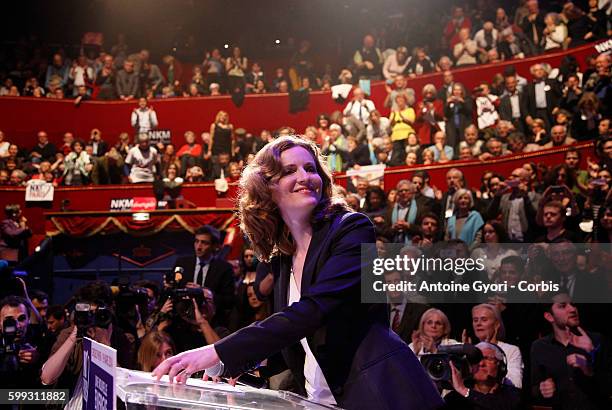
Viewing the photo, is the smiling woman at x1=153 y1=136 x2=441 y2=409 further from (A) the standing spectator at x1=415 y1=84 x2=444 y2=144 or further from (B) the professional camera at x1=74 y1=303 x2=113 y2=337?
(A) the standing spectator at x1=415 y1=84 x2=444 y2=144

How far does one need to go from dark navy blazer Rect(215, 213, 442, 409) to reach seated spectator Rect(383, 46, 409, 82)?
11.6 meters

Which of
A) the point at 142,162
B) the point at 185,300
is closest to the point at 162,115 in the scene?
the point at 142,162

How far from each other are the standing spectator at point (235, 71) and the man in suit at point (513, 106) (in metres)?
5.93

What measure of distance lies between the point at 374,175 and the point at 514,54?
10.7 ft

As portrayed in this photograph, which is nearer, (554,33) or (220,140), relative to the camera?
(554,33)

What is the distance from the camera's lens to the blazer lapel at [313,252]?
184 cm

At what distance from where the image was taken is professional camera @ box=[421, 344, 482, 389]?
272cm

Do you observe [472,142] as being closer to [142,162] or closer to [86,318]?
[142,162]

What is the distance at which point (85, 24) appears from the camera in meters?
16.4

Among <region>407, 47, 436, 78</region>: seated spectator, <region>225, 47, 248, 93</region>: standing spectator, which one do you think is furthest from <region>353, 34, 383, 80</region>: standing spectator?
<region>225, 47, 248, 93</region>: standing spectator

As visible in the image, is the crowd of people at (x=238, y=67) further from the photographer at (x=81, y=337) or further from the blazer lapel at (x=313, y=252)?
the blazer lapel at (x=313, y=252)

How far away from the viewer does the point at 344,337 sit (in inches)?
69.2

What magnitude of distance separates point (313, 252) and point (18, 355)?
282cm

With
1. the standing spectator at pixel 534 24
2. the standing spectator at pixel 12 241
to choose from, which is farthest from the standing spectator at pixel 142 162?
the standing spectator at pixel 534 24
